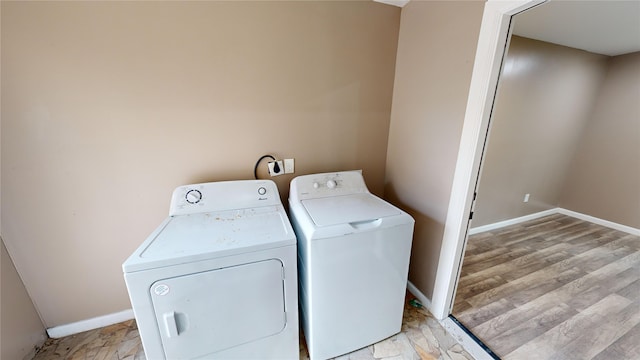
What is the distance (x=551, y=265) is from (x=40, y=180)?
4.09m

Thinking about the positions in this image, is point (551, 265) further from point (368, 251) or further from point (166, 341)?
point (166, 341)

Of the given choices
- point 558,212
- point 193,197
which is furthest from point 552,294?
point 193,197

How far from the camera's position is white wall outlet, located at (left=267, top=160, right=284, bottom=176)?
5.39 ft

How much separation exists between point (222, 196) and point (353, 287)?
0.96m

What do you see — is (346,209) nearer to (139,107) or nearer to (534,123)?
(139,107)

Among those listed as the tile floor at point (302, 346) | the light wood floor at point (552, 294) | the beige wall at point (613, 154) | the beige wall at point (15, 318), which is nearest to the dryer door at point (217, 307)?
the tile floor at point (302, 346)

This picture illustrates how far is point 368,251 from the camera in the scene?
1.18m

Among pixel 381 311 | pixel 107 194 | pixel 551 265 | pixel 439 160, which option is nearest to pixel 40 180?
pixel 107 194

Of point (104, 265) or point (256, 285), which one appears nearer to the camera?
point (256, 285)

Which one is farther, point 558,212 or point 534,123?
point 558,212

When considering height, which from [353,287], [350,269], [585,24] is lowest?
[353,287]

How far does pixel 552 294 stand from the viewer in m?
1.83

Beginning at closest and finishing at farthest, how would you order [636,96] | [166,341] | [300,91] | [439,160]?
[166,341] < [439,160] < [300,91] < [636,96]

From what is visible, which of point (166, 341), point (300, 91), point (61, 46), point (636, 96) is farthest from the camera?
point (636, 96)
